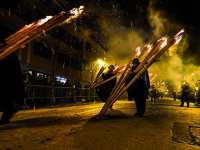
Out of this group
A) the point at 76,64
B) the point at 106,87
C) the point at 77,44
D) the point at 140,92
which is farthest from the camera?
the point at 76,64

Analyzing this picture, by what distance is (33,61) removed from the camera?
18359 mm

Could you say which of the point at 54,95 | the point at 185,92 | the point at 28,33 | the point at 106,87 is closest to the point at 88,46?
the point at 54,95

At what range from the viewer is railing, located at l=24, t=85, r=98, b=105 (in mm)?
8962

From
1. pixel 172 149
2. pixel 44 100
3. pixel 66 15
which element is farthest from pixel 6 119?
pixel 44 100

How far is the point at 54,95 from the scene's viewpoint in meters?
11.1

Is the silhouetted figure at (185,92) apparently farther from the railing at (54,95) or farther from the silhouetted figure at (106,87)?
the railing at (54,95)

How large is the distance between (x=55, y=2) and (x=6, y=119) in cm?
2132

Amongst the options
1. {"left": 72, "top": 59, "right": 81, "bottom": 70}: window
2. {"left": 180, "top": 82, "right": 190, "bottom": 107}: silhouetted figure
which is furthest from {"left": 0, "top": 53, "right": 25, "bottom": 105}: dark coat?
{"left": 72, "top": 59, "right": 81, "bottom": 70}: window

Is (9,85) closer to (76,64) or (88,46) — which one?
(76,64)

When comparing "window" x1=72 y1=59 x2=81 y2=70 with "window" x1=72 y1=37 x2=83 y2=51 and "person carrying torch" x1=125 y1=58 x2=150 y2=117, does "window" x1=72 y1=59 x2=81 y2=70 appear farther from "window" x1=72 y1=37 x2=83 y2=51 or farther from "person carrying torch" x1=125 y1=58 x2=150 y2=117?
"person carrying torch" x1=125 y1=58 x2=150 y2=117

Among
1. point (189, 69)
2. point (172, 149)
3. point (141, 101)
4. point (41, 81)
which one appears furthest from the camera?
point (189, 69)

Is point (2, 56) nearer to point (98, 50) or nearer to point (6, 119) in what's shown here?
point (6, 119)

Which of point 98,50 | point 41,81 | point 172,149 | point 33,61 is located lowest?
point 172,149

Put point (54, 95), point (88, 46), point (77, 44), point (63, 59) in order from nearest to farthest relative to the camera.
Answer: point (54, 95)
point (63, 59)
point (77, 44)
point (88, 46)
